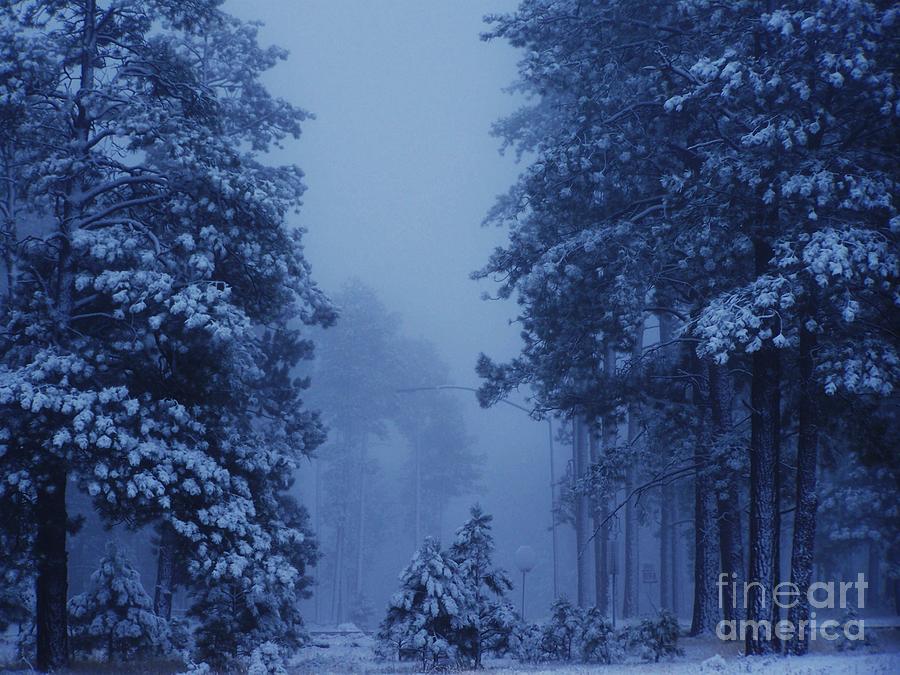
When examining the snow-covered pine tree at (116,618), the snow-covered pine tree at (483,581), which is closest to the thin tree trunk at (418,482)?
the snow-covered pine tree at (116,618)

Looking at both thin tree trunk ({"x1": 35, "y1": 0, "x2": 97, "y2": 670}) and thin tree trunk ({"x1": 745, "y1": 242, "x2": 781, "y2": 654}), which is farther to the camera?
thin tree trunk ({"x1": 745, "y1": 242, "x2": 781, "y2": 654})

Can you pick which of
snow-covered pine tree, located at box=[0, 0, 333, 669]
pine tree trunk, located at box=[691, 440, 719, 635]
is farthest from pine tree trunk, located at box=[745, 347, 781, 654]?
snow-covered pine tree, located at box=[0, 0, 333, 669]

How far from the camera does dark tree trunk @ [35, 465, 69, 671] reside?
13562mm

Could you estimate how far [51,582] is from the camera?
13.9 m

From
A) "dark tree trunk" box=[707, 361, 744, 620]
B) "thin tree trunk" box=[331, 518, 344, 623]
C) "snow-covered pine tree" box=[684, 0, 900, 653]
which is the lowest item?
"thin tree trunk" box=[331, 518, 344, 623]

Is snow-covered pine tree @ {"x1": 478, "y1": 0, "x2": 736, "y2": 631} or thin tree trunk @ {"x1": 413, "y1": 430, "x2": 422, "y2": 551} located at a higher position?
snow-covered pine tree @ {"x1": 478, "y1": 0, "x2": 736, "y2": 631}

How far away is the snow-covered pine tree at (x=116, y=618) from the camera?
15930 mm

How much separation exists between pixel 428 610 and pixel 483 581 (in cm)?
125

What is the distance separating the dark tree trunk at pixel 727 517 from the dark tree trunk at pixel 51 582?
12.2 m

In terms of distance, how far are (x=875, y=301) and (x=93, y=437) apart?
12060mm

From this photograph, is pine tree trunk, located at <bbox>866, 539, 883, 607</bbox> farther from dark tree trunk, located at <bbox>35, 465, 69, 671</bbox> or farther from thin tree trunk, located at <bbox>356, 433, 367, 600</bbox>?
dark tree trunk, located at <bbox>35, 465, 69, 671</bbox>

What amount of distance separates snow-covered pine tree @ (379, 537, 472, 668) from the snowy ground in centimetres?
57

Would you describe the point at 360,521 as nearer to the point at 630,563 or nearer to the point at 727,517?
the point at 630,563

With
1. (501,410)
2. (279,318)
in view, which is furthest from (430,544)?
(501,410)
